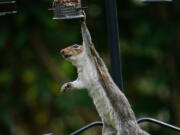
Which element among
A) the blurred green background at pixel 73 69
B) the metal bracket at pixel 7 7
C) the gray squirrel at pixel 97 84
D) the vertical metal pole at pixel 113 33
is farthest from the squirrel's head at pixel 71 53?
the blurred green background at pixel 73 69

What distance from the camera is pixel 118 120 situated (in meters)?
1.80

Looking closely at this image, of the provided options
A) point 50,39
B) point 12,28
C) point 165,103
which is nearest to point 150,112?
point 165,103

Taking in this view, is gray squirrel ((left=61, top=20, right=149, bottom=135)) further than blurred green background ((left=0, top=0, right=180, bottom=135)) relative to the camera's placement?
No

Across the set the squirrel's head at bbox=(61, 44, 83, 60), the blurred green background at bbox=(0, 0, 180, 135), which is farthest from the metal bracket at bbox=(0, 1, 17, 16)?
the squirrel's head at bbox=(61, 44, 83, 60)

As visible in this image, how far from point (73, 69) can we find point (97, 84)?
2.20 m

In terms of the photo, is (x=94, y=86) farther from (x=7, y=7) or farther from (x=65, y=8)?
(x=7, y=7)

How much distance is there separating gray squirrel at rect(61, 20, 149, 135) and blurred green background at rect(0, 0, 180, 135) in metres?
1.82

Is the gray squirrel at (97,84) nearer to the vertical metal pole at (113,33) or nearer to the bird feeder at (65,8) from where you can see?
the vertical metal pole at (113,33)

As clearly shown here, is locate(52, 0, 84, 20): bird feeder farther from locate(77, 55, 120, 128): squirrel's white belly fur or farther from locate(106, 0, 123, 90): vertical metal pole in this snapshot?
locate(77, 55, 120, 128): squirrel's white belly fur

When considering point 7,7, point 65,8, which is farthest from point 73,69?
point 65,8

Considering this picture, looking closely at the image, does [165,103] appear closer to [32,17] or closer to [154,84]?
[154,84]

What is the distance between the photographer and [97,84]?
1.76 metres

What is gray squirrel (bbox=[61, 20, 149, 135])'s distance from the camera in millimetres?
1758

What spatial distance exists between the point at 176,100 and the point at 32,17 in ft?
4.03
